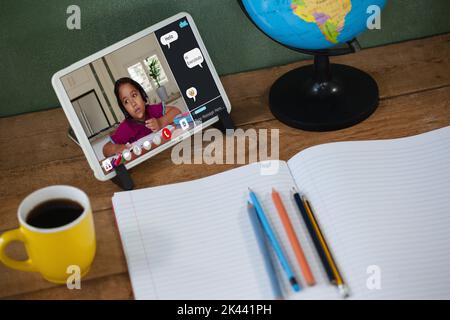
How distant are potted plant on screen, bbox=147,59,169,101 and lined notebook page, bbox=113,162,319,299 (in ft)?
0.52

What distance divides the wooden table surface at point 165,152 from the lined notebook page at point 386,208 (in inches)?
2.6

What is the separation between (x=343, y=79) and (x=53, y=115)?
53cm

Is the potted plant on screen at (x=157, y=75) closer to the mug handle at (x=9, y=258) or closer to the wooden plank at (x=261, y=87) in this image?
the wooden plank at (x=261, y=87)

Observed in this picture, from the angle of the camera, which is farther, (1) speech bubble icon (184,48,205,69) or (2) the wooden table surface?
(1) speech bubble icon (184,48,205,69)

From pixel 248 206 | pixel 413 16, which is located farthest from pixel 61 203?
pixel 413 16

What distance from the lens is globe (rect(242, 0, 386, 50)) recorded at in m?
0.89

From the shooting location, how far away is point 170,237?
0.86 metres

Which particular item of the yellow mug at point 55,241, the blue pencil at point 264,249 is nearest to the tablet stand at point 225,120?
the blue pencil at point 264,249

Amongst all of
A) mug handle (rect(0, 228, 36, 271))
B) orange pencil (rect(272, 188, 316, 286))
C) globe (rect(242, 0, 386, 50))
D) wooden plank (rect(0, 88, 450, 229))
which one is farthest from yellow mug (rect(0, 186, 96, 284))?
globe (rect(242, 0, 386, 50))

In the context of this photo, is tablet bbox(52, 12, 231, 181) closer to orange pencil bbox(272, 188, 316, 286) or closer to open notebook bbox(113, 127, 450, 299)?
open notebook bbox(113, 127, 450, 299)

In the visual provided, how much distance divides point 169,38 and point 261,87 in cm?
23

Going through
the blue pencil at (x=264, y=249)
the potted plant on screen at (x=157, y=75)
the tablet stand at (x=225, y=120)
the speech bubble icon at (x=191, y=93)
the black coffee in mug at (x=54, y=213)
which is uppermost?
the potted plant on screen at (x=157, y=75)

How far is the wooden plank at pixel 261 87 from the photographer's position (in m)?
1.07
